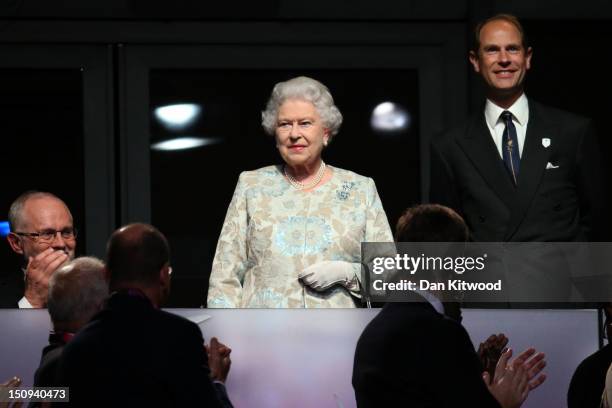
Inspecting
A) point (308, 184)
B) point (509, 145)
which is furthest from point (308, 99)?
point (509, 145)

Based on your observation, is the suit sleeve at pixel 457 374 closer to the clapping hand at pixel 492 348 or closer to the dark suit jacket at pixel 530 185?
the clapping hand at pixel 492 348

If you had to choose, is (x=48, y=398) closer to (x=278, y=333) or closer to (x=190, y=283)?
(x=278, y=333)

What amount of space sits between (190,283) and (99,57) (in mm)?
1170

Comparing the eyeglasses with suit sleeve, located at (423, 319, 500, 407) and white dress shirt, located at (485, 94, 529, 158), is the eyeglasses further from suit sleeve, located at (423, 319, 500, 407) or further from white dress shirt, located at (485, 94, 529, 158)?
suit sleeve, located at (423, 319, 500, 407)

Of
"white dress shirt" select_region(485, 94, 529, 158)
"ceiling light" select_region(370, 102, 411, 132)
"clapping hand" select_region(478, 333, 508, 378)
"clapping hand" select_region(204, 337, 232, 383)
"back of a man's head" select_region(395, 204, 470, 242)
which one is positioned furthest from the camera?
"ceiling light" select_region(370, 102, 411, 132)

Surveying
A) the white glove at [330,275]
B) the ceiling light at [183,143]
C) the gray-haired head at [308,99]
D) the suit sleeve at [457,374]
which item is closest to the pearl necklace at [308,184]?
the gray-haired head at [308,99]

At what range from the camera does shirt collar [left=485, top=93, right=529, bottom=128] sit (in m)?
4.83

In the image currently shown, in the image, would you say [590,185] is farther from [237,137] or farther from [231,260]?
[237,137]

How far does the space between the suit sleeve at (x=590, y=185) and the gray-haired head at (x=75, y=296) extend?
202 cm

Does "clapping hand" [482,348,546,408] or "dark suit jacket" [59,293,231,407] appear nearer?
"dark suit jacket" [59,293,231,407]

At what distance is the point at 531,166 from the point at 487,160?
0.53ft

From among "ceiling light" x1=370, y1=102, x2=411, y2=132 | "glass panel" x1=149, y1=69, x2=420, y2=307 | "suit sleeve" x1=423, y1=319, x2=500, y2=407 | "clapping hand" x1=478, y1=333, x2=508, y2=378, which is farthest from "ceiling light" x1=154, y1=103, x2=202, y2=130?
"suit sleeve" x1=423, y1=319, x2=500, y2=407

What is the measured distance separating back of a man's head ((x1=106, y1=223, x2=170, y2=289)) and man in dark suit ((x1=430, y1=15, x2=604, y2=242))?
6.01 ft

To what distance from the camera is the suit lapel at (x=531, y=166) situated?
4.73 meters
